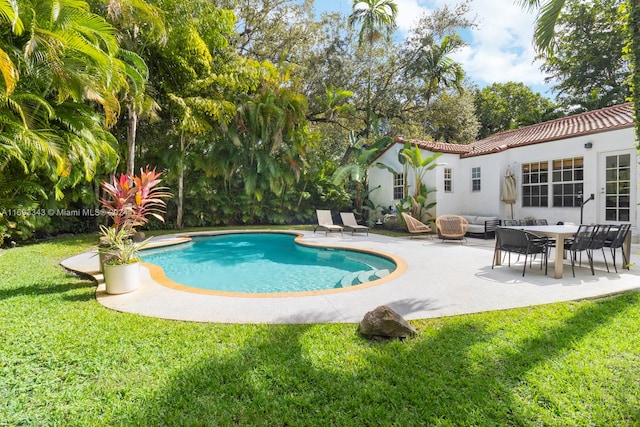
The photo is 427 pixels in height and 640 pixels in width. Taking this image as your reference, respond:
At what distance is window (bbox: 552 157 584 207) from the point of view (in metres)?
11.6

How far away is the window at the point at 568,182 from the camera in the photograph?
11617 millimetres

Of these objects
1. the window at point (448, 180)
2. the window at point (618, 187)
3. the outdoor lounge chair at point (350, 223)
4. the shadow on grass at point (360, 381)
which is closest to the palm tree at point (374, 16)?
the window at point (448, 180)

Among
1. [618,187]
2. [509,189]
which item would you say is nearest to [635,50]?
[618,187]

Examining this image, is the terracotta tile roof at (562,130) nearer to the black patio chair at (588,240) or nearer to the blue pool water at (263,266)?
the black patio chair at (588,240)

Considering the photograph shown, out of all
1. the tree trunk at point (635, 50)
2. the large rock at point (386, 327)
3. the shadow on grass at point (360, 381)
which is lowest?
the shadow on grass at point (360, 381)

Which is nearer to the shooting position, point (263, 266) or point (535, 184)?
point (263, 266)

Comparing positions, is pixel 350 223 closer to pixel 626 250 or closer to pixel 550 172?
pixel 550 172

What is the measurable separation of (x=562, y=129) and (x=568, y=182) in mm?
2683

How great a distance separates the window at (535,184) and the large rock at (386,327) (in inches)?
482

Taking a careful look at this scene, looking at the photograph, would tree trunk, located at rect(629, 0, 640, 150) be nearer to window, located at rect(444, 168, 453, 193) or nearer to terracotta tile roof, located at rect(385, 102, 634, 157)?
terracotta tile roof, located at rect(385, 102, 634, 157)

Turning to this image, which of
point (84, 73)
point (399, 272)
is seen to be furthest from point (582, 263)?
point (84, 73)

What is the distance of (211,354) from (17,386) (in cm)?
162

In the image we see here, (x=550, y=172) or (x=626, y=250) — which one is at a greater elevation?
(x=550, y=172)

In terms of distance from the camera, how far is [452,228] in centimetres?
1168
